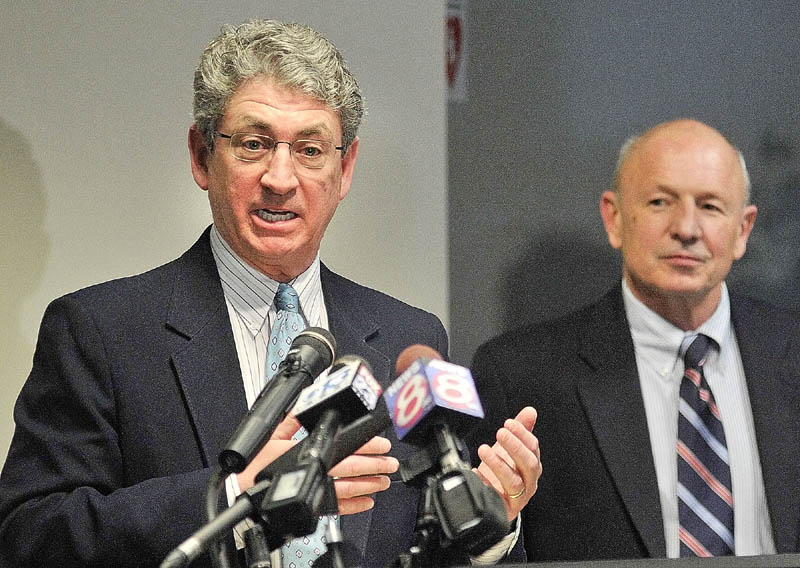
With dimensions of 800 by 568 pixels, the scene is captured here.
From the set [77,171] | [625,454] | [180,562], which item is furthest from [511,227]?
[180,562]

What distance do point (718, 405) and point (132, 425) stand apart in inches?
54.6

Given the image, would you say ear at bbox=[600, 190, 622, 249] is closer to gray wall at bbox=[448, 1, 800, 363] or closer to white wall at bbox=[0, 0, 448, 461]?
gray wall at bbox=[448, 1, 800, 363]

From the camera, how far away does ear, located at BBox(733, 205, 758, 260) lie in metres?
2.65

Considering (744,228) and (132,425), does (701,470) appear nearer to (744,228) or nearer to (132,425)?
(744,228)

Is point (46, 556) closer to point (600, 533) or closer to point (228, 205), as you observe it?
point (228, 205)

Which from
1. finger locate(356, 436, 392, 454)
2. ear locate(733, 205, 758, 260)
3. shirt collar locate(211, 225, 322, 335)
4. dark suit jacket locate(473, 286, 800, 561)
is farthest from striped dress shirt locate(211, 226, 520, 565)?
ear locate(733, 205, 758, 260)

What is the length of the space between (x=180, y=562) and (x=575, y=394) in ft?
5.31

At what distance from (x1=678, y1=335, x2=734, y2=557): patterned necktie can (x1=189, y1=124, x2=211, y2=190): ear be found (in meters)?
1.21

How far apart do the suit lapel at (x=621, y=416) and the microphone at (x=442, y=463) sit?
4.65 ft

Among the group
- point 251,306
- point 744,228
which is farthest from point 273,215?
point 744,228

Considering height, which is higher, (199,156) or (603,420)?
(199,156)

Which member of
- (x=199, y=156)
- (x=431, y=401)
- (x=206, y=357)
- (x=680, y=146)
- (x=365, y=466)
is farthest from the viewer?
(x=680, y=146)

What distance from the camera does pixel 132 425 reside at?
1.90 metres

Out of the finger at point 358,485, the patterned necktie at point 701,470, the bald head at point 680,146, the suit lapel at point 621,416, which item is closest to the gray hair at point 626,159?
the bald head at point 680,146
